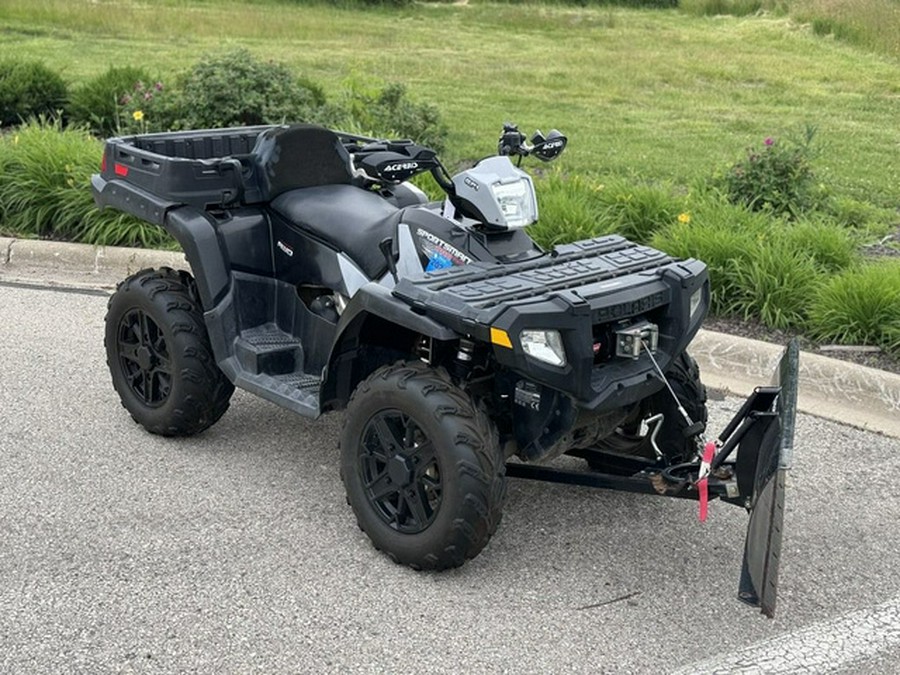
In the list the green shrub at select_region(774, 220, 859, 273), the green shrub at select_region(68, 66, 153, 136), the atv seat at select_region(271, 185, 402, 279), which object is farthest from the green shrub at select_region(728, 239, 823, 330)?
the green shrub at select_region(68, 66, 153, 136)

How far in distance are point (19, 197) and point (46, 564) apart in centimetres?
462

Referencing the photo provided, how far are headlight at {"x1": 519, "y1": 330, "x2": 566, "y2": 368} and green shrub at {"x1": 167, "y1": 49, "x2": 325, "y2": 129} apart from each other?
6.10 metres

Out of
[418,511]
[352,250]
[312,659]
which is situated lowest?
[312,659]

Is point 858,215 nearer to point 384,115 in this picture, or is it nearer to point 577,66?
point 384,115

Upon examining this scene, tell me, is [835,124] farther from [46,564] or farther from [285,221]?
[46,564]

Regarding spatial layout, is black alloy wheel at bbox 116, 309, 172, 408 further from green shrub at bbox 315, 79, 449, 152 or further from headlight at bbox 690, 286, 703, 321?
green shrub at bbox 315, 79, 449, 152

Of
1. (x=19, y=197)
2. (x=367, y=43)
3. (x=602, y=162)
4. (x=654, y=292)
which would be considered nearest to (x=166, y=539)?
(x=654, y=292)

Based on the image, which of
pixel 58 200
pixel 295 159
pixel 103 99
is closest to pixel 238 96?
pixel 103 99

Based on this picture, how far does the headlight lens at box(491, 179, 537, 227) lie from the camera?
435 centimetres

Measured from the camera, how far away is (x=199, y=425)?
5.21 m

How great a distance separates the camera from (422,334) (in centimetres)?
438

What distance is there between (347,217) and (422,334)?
778 mm

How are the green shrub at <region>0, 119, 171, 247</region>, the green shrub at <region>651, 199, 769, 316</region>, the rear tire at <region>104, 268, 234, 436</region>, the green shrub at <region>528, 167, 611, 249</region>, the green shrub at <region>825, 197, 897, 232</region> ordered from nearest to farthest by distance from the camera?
the rear tire at <region>104, 268, 234, 436</region> < the green shrub at <region>651, 199, 769, 316</region> < the green shrub at <region>528, 167, 611, 249</region> < the green shrub at <region>0, 119, 171, 247</region> < the green shrub at <region>825, 197, 897, 232</region>

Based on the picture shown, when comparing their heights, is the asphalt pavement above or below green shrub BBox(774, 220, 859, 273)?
below
